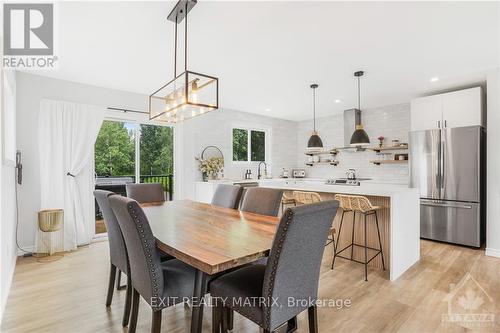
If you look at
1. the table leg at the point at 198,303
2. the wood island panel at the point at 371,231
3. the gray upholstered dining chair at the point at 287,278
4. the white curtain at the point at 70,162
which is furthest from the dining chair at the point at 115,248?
the wood island panel at the point at 371,231

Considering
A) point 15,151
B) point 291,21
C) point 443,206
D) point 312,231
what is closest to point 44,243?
point 15,151

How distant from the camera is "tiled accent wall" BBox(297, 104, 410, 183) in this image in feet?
17.0

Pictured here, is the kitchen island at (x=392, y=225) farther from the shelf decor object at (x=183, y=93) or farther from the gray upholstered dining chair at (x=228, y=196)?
the shelf decor object at (x=183, y=93)

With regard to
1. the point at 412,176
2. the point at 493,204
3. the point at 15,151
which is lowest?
the point at 493,204

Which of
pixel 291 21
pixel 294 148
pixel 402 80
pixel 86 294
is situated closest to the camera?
pixel 291 21

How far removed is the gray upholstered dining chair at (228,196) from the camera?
2851 mm

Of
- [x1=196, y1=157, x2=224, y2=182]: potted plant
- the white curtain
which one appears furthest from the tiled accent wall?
the white curtain

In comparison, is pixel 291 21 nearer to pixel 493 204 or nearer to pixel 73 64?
pixel 73 64

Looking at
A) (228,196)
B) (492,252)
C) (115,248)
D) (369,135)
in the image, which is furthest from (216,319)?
(369,135)

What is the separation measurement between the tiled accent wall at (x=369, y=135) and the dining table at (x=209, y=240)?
13.6 feet

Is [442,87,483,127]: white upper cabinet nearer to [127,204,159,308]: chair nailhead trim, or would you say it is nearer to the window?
the window

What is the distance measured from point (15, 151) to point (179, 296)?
315 cm

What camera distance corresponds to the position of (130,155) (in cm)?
451

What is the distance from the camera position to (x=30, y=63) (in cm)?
317
